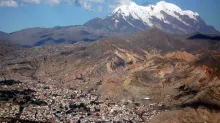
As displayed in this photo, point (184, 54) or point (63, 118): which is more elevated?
point (184, 54)

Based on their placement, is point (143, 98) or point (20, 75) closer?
point (143, 98)

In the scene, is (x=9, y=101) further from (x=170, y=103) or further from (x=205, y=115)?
(x=205, y=115)

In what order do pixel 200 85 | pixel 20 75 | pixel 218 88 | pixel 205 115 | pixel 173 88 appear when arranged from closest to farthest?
pixel 205 115, pixel 218 88, pixel 200 85, pixel 173 88, pixel 20 75

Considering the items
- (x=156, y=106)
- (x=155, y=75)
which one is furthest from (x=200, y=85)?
(x=155, y=75)

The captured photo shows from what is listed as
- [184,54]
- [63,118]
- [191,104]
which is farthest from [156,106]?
[184,54]

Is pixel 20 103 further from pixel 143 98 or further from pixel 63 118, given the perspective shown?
pixel 143 98

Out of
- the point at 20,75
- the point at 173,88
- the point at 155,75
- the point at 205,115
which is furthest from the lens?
the point at 20,75

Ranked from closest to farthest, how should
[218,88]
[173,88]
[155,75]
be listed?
[218,88] < [173,88] < [155,75]

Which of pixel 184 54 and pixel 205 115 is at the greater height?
pixel 184 54

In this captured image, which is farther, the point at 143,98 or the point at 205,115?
the point at 143,98
